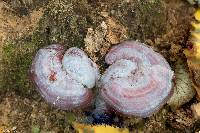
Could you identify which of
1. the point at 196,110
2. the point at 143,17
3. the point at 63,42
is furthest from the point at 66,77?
the point at 196,110

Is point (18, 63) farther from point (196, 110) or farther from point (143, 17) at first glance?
point (196, 110)

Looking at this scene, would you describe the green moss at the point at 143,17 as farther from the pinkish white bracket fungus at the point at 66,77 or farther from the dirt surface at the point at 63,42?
the pinkish white bracket fungus at the point at 66,77

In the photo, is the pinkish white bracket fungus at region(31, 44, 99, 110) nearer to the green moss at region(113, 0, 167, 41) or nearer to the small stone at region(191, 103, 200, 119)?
the green moss at region(113, 0, 167, 41)

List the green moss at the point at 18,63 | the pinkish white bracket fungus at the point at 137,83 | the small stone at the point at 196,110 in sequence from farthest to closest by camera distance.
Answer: the green moss at the point at 18,63, the small stone at the point at 196,110, the pinkish white bracket fungus at the point at 137,83

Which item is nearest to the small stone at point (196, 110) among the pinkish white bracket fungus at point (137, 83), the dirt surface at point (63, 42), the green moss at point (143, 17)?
the dirt surface at point (63, 42)

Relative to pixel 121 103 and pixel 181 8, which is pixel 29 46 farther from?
pixel 181 8

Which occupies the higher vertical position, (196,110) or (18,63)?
(18,63)
